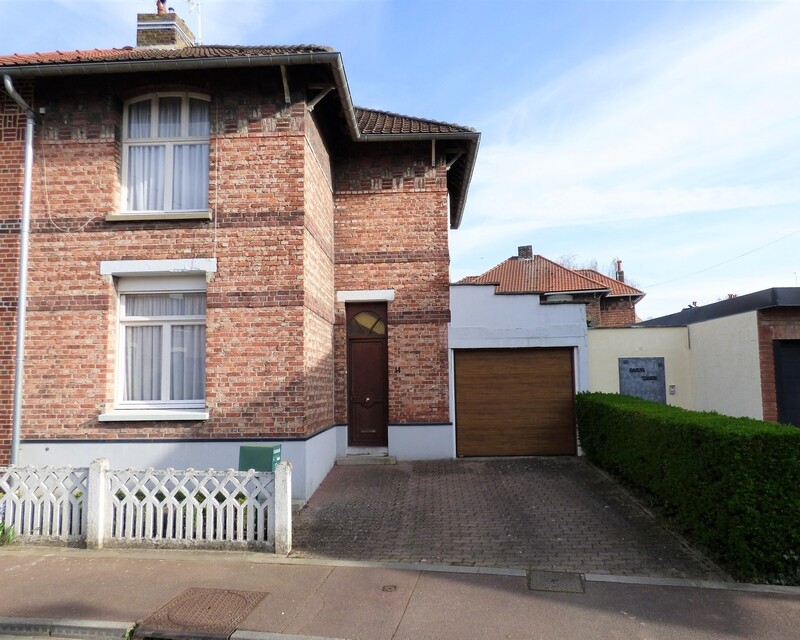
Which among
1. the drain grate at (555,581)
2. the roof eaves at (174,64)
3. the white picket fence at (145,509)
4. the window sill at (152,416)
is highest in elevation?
the roof eaves at (174,64)

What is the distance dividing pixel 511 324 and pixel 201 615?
7945 millimetres

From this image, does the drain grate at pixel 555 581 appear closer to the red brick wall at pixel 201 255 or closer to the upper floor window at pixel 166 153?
the red brick wall at pixel 201 255

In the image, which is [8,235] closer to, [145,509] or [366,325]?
[145,509]

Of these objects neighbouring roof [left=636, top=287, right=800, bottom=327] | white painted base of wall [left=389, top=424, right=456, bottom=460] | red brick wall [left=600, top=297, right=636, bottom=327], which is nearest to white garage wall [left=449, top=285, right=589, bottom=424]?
white painted base of wall [left=389, top=424, right=456, bottom=460]

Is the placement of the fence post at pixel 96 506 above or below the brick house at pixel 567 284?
below

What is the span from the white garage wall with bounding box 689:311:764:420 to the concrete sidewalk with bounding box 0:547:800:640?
6372 mm

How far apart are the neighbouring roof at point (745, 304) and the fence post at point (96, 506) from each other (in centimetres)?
1093

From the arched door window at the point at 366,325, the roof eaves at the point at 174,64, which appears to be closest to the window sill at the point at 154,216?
the roof eaves at the point at 174,64

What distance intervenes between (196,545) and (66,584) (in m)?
1.24

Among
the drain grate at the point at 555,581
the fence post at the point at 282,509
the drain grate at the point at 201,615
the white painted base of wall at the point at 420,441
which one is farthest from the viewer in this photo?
the white painted base of wall at the point at 420,441

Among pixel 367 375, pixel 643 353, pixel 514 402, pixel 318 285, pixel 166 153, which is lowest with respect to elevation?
pixel 514 402

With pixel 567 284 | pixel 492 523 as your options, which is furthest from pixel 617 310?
pixel 492 523

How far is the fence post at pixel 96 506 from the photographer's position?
6090 mm

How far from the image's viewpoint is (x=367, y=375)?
1089cm
